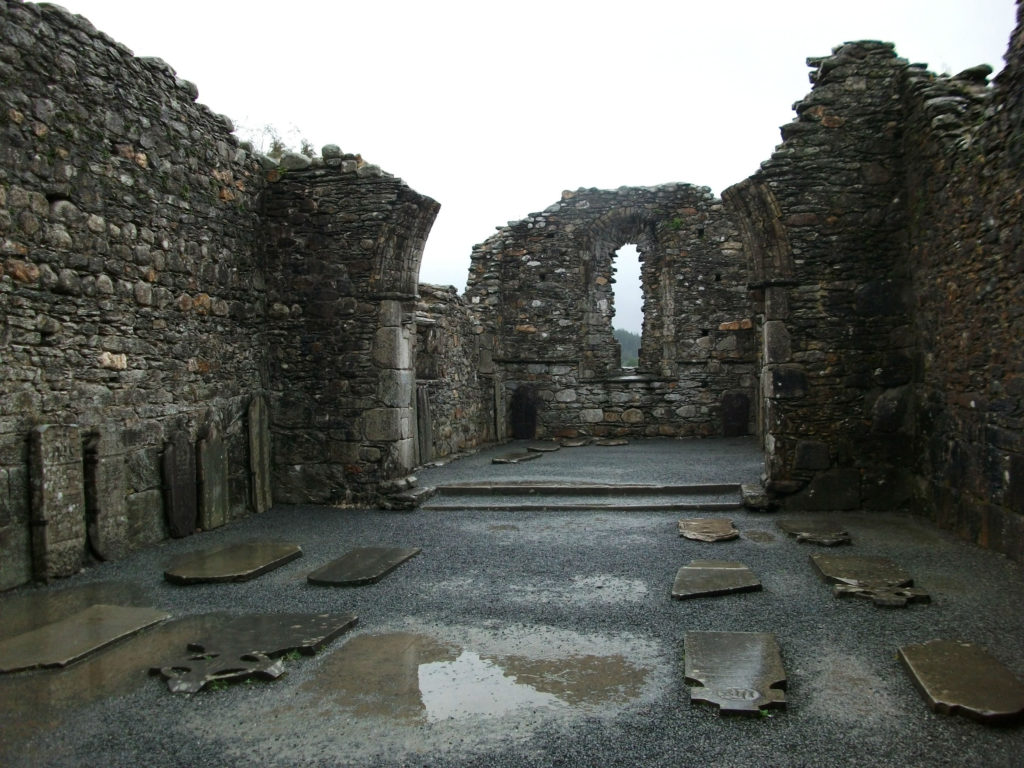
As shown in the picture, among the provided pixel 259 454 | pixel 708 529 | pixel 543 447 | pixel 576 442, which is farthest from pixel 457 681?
pixel 576 442

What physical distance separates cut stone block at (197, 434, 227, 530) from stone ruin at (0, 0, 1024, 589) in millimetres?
22

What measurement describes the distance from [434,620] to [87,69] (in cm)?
529

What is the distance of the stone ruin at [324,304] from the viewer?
223 inches

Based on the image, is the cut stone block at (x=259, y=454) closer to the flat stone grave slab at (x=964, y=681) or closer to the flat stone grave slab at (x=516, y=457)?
the flat stone grave slab at (x=516, y=457)

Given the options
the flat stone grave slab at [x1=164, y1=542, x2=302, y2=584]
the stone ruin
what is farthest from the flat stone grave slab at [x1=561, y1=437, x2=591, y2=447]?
the flat stone grave slab at [x1=164, y1=542, x2=302, y2=584]

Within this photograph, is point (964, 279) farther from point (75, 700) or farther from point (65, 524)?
point (65, 524)

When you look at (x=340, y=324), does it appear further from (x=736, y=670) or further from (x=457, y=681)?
(x=736, y=670)

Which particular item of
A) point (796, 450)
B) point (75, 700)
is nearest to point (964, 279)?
point (796, 450)

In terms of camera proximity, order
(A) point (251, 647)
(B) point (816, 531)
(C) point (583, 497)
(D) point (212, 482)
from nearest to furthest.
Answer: (A) point (251, 647)
(B) point (816, 531)
(D) point (212, 482)
(C) point (583, 497)

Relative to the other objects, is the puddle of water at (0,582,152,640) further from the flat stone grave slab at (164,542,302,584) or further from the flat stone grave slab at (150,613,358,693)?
the flat stone grave slab at (150,613,358,693)

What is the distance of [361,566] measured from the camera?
236 inches

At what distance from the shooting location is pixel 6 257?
17.8ft

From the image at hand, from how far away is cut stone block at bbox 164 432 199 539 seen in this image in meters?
7.00

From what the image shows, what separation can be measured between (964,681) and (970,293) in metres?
4.03
